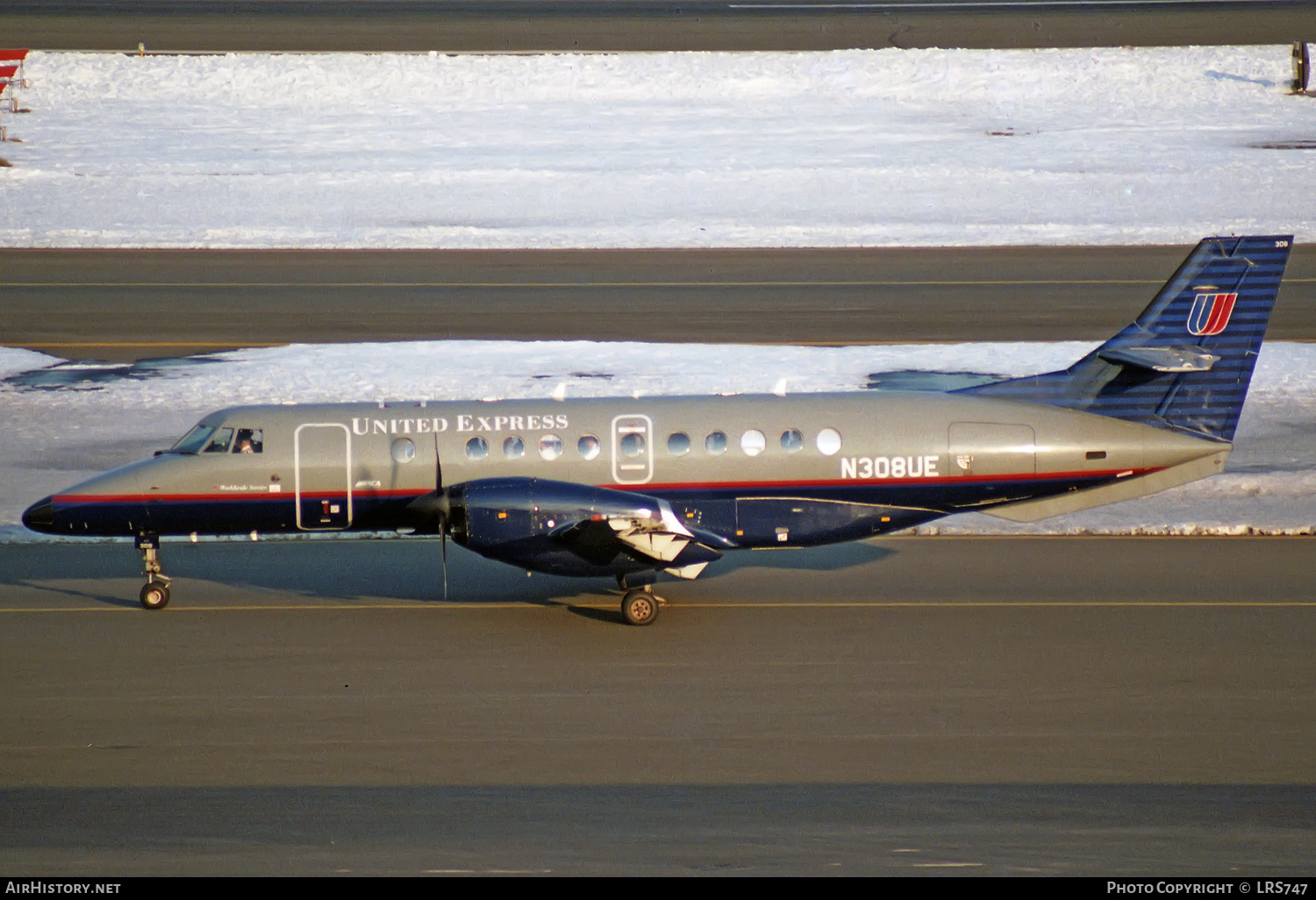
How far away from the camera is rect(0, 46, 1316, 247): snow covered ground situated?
138ft

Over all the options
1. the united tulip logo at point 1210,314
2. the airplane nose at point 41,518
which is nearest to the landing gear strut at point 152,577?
the airplane nose at point 41,518

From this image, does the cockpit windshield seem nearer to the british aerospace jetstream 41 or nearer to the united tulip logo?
the british aerospace jetstream 41

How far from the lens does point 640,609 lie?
17.7 metres

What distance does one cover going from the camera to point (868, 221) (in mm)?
42438

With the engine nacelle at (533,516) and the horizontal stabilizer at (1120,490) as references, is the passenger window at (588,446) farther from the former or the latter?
the horizontal stabilizer at (1120,490)

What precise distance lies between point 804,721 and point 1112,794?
3.17m

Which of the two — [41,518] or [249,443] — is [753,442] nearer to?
[249,443]

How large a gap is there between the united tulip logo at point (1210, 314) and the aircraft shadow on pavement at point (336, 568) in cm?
519

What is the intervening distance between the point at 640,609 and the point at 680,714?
9.48 feet

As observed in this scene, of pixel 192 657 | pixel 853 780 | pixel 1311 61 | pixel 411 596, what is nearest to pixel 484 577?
pixel 411 596

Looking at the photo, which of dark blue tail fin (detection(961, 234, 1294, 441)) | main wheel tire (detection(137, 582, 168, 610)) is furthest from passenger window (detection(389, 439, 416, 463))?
dark blue tail fin (detection(961, 234, 1294, 441))

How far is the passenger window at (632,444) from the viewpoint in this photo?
60.2 feet

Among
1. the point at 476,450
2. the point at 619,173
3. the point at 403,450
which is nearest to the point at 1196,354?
the point at 476,450

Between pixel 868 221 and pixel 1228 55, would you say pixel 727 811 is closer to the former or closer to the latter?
pixel 868 221
